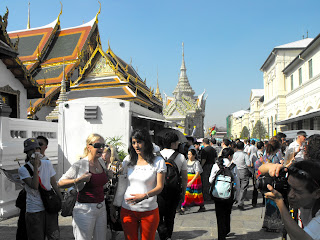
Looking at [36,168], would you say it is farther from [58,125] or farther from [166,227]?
[58,125]

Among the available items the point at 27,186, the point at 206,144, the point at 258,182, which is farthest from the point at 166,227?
the point at 206,144

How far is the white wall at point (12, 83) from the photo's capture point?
10.4m

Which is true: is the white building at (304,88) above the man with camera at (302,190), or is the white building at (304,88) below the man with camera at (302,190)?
above

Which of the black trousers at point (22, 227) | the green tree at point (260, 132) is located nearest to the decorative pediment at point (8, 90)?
the black trousers at point (22, 227)

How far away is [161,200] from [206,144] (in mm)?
4217

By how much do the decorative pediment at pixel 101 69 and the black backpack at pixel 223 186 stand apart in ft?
50.0

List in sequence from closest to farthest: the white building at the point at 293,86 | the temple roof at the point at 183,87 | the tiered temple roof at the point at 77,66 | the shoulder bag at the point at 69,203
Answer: the shoulder bag at the point at 69,203 < the tiered temple roof at the point at 77,66 < the white building at the point at 293,86 < the temple roof at the point at 183,87

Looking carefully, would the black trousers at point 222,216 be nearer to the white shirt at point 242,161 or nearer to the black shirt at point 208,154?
the white shirt at point 242,161

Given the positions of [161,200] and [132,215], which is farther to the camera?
[161,200]

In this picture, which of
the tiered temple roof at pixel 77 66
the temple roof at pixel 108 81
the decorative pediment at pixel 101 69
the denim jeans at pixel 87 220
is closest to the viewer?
the denim jeans at pixel 87 220

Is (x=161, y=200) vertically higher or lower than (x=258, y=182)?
lower

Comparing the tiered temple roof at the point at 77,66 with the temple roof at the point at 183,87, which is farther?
the temple roof at the point at 183,87

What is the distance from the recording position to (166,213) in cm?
393

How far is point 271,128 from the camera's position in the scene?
47562mm
